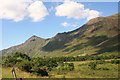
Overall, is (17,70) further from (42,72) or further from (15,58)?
(15,58)

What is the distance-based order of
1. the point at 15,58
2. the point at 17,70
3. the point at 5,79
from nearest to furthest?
the point at 5,79 → the point at 17,70 → the point at 15,58

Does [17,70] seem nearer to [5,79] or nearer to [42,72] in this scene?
[42,72]

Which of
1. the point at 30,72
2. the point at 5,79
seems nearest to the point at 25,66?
the point at 30,72

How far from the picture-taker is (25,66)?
62.4 metres

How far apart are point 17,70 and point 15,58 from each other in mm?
18521

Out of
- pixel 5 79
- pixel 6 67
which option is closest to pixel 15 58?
pixel 6 67

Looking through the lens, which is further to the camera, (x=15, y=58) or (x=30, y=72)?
(x=15, y=58)

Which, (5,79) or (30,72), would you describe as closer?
(5,79)

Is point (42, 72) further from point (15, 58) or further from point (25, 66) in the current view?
point (15, 58)

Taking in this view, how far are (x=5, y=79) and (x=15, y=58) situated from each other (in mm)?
32214

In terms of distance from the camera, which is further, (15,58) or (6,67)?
(15,58)

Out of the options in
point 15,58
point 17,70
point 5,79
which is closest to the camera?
point 5,79

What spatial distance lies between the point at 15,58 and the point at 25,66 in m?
16.6

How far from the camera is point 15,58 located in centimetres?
7838
